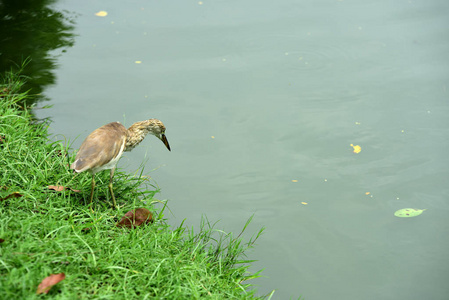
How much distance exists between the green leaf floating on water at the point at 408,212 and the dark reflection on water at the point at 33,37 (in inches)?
150

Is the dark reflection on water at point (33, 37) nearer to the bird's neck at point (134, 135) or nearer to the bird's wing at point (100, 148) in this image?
the bird's neck at point (134, 135)

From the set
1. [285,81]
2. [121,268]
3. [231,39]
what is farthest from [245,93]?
[121,268]

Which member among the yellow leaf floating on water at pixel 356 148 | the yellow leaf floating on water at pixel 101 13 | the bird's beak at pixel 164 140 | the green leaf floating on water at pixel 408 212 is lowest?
the green leaf floating on water at pixel 408 212

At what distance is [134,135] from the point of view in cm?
428

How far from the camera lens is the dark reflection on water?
5805 millimetres

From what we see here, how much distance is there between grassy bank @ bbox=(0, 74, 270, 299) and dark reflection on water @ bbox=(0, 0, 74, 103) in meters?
1.09

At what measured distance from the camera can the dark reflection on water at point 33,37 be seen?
5.80 m

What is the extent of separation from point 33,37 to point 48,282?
4.38m

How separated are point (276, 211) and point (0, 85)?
9.86 ft

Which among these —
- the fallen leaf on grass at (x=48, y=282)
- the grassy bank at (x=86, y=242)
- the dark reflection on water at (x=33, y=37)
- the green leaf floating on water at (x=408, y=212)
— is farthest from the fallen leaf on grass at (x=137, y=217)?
the dark reflection on water at (x=33, y=37)

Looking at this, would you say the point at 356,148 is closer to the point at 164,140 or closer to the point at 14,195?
the point at 164,140

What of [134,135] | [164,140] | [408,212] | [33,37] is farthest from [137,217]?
[33,37]

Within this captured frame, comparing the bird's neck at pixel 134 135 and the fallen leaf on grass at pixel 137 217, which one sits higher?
the bird's neck at pixel 134 135

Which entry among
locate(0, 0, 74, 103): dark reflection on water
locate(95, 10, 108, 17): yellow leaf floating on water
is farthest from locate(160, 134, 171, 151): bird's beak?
locate(95, 10, 108, 17): yellow leaf floating on water
